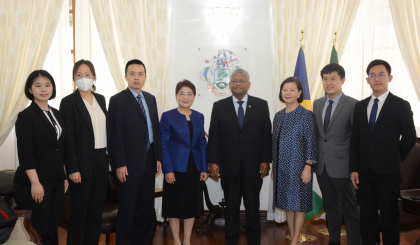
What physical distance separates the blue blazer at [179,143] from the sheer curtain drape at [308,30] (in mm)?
1686

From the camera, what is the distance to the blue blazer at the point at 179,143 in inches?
122

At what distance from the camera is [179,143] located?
10.3 ft

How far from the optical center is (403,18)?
4492 mm

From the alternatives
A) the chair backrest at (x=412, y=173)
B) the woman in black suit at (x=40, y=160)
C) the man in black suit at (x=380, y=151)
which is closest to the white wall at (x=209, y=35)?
the chair backrest at (x=412, y=173)

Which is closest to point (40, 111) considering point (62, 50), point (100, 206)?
point (100, 206)

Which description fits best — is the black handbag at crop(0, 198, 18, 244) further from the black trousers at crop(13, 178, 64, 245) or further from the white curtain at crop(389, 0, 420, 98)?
the white curtain at crop(389, 0, 420, 98)

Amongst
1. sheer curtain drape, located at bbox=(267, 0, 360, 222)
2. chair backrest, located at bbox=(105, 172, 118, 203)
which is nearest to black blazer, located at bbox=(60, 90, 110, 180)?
chair backrest, located at bbox=(105, 172, 118, 203)

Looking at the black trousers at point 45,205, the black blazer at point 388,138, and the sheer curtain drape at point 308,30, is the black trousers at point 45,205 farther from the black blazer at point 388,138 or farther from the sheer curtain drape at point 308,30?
the sheer curtain drape at point 308,30

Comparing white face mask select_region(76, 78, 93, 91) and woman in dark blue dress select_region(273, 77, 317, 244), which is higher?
white face mask select_region(76, 78, 93, 91)

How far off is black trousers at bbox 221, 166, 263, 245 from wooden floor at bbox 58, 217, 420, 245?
Result: 2.03 feet

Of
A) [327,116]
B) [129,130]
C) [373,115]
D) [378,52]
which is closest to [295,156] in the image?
[327,116]

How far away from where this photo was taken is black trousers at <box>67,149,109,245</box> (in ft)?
8.89

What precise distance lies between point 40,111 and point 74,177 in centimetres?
53

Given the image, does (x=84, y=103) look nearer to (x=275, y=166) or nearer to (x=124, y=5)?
(x=275, y=166)
